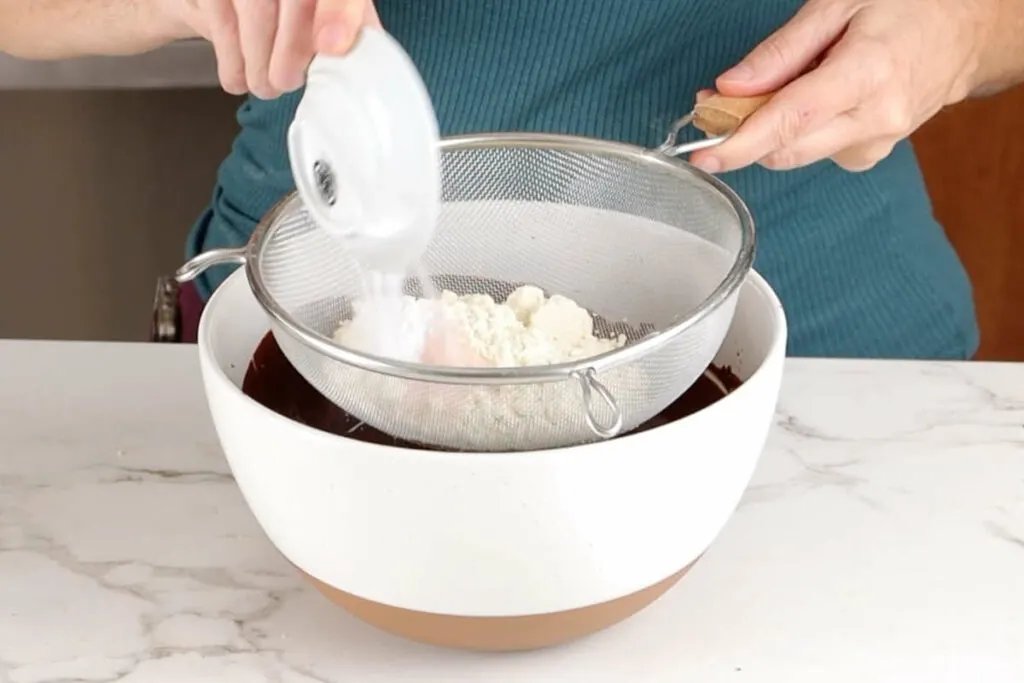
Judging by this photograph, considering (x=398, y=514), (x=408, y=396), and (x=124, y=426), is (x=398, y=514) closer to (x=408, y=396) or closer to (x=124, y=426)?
(x=408, y=396)

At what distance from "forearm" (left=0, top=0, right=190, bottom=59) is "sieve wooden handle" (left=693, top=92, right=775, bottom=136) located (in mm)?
407

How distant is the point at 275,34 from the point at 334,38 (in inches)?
4.8

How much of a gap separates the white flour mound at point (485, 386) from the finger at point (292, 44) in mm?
133

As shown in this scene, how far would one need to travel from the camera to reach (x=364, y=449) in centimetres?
54

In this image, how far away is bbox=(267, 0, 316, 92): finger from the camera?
658 mm

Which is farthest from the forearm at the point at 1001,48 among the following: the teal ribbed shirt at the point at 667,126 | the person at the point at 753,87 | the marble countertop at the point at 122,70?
the marble countertop at the point at 122,70

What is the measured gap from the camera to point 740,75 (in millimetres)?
743

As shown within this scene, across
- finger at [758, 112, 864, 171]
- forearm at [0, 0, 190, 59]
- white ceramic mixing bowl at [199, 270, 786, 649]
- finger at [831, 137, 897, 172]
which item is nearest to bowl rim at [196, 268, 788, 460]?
white ceramic mixing bowl at [199, 270, 786, 649]

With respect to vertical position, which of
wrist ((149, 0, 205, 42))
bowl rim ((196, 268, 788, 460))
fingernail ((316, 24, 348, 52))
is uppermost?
fingernail ((316, 24, 348, 52))

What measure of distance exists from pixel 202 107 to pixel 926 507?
117cm

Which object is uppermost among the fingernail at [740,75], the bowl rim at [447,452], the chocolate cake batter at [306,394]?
the fingernail at [740,75]

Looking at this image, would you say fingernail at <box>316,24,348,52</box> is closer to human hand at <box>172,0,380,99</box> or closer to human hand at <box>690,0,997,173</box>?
human hand at <box>172,0,380,99</box>

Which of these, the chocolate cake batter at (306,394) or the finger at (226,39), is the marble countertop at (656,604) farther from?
the finger at (226,39)

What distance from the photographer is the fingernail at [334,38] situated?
0.59m
